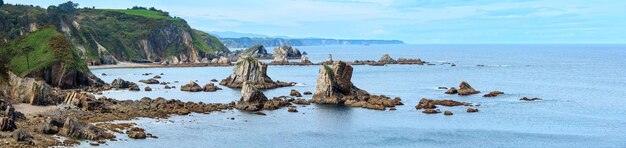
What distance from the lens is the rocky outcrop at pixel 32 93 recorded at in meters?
87.4

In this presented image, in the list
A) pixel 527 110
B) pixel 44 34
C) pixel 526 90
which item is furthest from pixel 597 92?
pixel 44 34

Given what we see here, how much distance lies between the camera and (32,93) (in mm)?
87812

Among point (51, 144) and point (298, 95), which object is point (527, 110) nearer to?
point (298, 95)

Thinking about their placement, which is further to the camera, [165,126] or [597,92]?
[597,92]

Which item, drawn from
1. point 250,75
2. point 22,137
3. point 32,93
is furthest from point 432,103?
point 22,137

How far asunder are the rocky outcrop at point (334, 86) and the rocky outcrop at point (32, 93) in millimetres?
36485

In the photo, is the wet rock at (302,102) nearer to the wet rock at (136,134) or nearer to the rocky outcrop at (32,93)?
the rocky outcrop at (32,93)

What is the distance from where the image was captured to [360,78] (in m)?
163

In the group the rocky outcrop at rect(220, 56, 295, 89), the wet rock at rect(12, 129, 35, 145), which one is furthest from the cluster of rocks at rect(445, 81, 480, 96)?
the wet rock at rect(12, 129, 35, 145)

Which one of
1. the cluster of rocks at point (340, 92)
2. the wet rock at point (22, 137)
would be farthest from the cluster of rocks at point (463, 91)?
the wet rock at point (22, 137)

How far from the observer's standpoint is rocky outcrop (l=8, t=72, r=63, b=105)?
287ft

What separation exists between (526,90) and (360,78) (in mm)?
46015

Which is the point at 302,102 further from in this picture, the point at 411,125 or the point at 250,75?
the point at 250,75

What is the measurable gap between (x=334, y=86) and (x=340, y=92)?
5.68 feet
